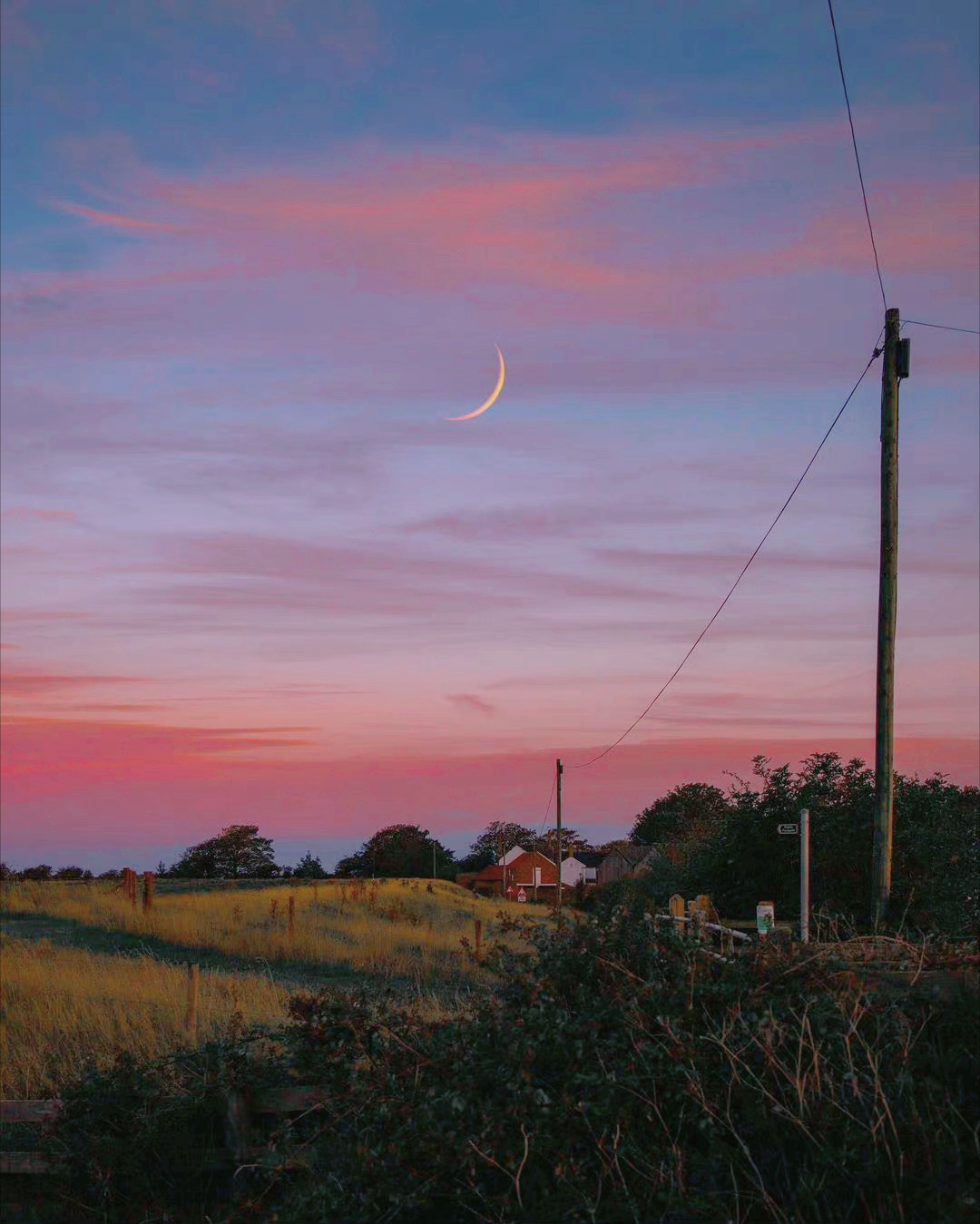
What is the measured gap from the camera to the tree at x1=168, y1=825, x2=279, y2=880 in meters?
73.1

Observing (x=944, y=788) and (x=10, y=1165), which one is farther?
(x=944, y=788)

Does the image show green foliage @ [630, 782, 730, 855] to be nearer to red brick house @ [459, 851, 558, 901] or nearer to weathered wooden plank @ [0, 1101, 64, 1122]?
red brick house @ [459, 851, 558, 901]

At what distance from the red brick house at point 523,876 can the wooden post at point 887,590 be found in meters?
78.7

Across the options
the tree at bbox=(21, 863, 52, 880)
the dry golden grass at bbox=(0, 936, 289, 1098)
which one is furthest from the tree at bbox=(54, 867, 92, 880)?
the dry golden grass at bbox=(0, 936, 289, 1098)

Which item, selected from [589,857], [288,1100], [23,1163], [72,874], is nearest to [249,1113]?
[288,1100]

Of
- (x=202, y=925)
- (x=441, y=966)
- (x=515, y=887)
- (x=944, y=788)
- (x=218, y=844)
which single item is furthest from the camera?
(x=515, y=887)

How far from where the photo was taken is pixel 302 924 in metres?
31.3

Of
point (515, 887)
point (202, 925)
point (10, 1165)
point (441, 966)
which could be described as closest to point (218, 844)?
point (515, 887)

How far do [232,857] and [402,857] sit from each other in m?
17.8

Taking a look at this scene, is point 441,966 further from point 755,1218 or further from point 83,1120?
point 755,1218

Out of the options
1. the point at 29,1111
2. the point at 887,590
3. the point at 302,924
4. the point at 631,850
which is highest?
the point at 887,590

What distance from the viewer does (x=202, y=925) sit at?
29.8m

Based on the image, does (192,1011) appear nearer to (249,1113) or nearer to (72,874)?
(249,1113)

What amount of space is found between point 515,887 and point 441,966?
2661 inches
